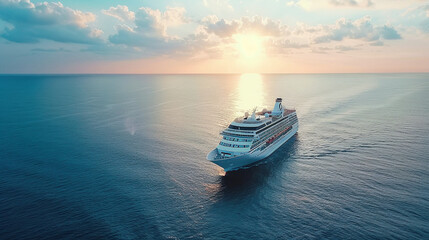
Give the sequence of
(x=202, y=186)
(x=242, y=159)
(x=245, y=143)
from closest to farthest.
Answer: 1. (x=202, y=186)
2. (x=242, y=159)
3. (x=245, y=143)

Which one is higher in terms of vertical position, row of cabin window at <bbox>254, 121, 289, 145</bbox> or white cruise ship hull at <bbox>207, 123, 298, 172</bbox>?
row of cabin window at <bbox>254, 121, 289, 145</bbox>

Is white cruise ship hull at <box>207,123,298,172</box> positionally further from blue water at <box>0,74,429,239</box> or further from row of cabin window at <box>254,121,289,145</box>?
row of cabin window at <box>254,121,289,145</box>

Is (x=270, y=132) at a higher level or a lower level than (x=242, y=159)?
higher

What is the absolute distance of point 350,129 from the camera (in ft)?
338

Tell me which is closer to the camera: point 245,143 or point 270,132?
point 245,143

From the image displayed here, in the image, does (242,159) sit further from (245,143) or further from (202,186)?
(202,186)

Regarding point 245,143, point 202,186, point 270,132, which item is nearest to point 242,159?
point 245,143

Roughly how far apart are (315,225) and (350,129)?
72629 mm

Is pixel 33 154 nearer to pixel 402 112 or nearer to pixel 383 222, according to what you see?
pixel 383 222

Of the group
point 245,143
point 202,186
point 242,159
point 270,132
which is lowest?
point 202,186

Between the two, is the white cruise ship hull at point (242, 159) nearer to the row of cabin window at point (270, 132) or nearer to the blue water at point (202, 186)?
the blue water at point (202, 186)

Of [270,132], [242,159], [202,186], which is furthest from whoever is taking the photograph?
[270,132]

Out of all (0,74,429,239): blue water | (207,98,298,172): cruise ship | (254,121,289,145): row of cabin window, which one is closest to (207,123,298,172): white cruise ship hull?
(207,98,298,172): cruise ship

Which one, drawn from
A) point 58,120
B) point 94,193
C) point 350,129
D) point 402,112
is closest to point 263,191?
point 94,193
